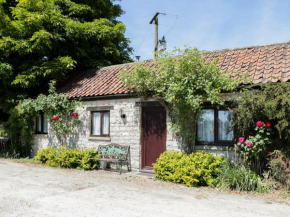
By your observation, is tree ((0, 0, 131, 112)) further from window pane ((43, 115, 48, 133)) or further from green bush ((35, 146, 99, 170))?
green bush ((35, 146, 99, 170))

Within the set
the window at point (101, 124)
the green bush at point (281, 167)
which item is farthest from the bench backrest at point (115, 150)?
the green bush at point (281, 167)

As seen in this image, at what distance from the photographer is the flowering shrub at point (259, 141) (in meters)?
7.86

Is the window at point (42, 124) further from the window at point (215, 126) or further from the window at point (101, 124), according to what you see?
the window at point (215, 126)

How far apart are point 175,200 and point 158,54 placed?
17.1 ft

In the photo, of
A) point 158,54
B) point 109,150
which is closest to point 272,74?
point 158,54

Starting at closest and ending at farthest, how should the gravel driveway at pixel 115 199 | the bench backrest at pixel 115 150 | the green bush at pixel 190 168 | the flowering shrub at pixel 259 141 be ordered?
the gravel driveway at pixel 115 199 < the flowering shrub at pixel 259 141 < the green bush at pixel 190 168 < the bench backrest at pixel 115 150

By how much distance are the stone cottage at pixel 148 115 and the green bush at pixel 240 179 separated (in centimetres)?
72

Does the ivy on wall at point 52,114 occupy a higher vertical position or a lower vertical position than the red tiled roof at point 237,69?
lower

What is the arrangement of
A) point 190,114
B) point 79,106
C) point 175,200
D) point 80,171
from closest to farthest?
point 175,200 → point 190,114 → point 80,171 → point 79,106

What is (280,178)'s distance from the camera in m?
7.60

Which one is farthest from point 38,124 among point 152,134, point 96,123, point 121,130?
point 152,134

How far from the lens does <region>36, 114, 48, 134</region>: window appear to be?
14750 mm

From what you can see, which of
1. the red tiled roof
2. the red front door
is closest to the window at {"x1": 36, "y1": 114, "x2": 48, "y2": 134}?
the red tiled roof

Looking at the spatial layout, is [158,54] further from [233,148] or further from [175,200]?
[175,200]
